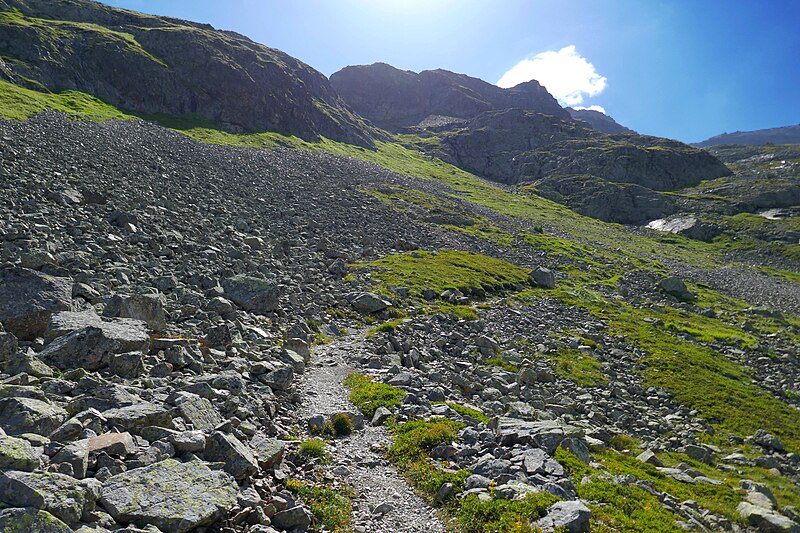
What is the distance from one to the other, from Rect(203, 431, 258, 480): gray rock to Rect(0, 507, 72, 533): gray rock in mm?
4300

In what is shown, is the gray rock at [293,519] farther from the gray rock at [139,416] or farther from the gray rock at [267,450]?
the gray rock at [139,416]

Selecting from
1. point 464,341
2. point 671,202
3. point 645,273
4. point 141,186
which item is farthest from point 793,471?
point 671,202

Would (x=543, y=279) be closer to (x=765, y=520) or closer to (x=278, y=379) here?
(x=765, y=520)

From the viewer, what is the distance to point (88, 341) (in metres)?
13.1

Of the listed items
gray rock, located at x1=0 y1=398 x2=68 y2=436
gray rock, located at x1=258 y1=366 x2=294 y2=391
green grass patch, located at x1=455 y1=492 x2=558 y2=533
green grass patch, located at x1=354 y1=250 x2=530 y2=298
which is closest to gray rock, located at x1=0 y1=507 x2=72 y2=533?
gray rock, located at x1=0 y1=398 x2=68 y2=436

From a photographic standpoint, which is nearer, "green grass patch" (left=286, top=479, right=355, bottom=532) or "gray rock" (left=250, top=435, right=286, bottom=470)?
"green grass patch" (left=286, top=479, right=355, bottom=532)

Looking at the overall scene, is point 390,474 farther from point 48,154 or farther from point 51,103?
point 51,103

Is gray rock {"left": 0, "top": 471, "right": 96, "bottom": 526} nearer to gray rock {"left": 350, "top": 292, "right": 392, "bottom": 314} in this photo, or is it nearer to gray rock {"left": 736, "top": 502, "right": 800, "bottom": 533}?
gray rock {"left": 736, "top": 502, "right": 800, "bottom": 533}

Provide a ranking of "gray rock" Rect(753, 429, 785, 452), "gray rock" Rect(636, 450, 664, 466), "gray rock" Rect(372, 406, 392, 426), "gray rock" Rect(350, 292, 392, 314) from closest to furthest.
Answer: "gray rock" Rect(372, 406, 392, 426), "gray rock" Rect(636, 450, 664, 466), "gray rock" Rect(753, 429, 785, 452), "gray rock" Rect(350, 292, 392, 314)

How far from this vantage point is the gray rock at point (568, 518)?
1012 cm

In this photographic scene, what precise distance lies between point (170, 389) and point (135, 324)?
13.2 feet

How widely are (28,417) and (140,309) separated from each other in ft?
31.4

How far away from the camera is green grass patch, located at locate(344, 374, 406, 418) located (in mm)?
17734

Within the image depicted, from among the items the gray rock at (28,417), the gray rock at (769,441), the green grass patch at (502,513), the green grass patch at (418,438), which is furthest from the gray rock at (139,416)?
the gray rock at (769,441)
